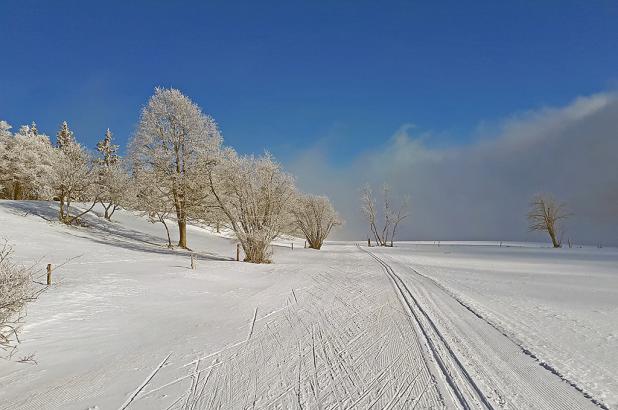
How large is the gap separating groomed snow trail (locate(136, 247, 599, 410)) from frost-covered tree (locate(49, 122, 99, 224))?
27.4 m

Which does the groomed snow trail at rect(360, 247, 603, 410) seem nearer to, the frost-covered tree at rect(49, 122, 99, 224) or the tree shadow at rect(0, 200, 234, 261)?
the tree shadow at rect(0, 200, 234, 261)

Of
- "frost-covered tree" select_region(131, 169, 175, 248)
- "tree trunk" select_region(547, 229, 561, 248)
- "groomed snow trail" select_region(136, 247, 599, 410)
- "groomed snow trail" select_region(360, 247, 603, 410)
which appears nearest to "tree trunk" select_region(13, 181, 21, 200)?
"frost-covered tree" select_region(131, 169, 175, 248)

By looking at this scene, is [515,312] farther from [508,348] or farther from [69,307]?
[69,307]

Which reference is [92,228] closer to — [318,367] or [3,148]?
[3,148]

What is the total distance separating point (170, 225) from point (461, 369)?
137 feet

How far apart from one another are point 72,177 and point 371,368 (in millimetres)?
32126

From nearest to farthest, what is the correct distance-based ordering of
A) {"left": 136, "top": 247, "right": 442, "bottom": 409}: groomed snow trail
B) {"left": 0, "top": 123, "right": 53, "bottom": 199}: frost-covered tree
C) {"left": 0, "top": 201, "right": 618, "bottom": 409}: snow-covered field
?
1. {"left": 136, "top": 247, "right": 442, "bottom": 409}: groomed snow trail
2. {"left": 0, "top": 201, "right": 618, "bottom": 409}: snow-covered field
3. {"left": 0, "top": 123, "right": 53, "bottom": 199}: frost-covered tree

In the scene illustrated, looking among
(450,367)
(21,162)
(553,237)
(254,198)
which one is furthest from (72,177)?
(553,237)

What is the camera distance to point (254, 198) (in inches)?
823

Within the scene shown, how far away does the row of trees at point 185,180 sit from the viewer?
2109 cm

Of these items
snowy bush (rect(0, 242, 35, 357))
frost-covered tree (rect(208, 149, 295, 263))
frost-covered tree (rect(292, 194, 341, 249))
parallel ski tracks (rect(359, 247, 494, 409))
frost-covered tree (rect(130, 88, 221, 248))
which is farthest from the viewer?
frost-covered tree (rect(292, 194, 341, 249))

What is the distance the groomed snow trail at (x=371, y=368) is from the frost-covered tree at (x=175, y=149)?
19.2 m

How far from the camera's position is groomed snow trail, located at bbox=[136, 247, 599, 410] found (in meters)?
3.95

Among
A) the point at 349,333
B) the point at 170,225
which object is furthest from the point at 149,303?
the point at 170,225
